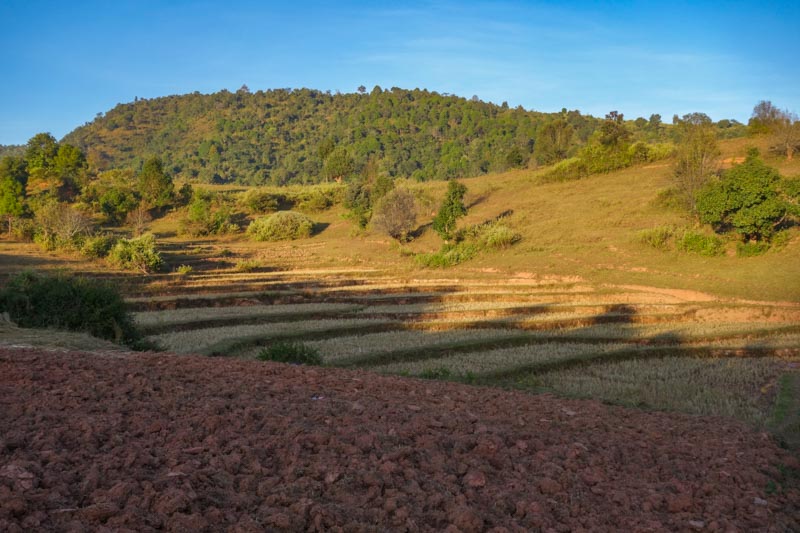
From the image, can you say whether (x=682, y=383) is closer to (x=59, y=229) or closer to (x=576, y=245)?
(x=576, y=245)

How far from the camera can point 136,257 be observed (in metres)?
33.4

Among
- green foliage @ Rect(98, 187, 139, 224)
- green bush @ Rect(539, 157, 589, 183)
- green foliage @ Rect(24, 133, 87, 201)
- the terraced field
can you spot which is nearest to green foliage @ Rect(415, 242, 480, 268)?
the terraced field

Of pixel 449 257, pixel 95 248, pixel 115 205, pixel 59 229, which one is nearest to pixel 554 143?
pixel 449 257

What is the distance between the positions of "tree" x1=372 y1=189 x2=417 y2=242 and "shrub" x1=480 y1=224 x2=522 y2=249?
9372 mm

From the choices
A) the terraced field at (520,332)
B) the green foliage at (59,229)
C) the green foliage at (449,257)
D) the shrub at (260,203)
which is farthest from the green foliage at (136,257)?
the shrub at (260,203)

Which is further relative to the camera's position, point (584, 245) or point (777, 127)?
point (777, 127)

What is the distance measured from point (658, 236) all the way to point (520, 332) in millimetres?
22467

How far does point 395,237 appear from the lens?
53719 mm

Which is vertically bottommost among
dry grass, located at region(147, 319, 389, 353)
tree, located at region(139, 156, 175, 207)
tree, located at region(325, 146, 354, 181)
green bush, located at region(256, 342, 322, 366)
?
dry grass, located at region(147, 319, 389, 353)

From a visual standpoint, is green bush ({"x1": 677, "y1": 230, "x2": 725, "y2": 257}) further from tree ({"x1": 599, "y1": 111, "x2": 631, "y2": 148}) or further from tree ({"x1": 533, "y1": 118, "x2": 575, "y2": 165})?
tree ({"x1": 533, "y1": 118, "x2": 575, "y2": 165})

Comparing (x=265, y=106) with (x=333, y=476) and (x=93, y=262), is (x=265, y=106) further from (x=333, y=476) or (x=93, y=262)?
(x=333, y=476)

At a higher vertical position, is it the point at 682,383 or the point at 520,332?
the point at 520,332

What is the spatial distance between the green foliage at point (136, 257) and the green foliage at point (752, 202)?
1249 inches

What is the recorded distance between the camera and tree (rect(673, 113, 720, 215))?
4164 centimetres
